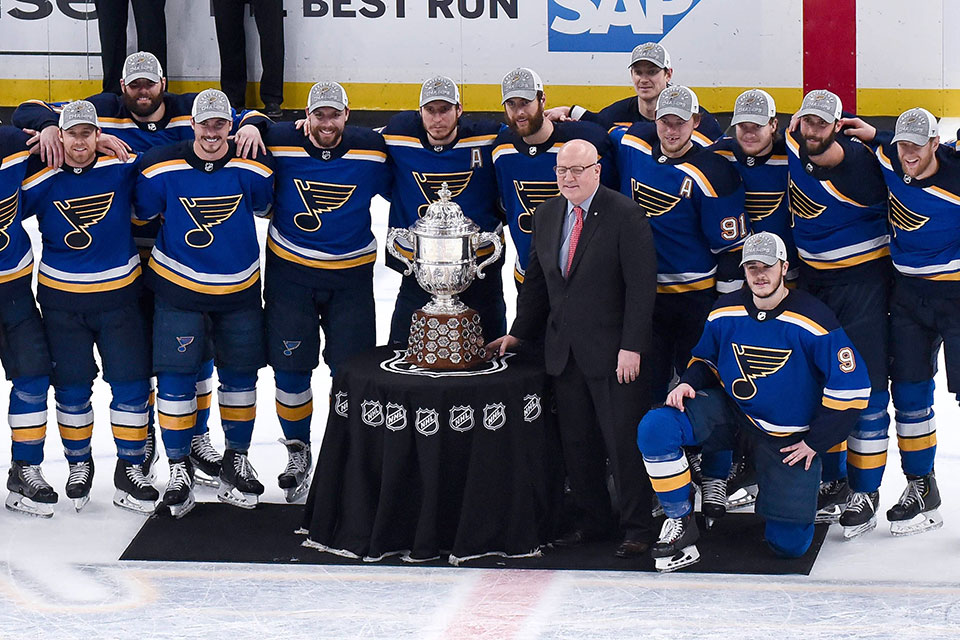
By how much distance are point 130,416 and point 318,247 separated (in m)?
0.89

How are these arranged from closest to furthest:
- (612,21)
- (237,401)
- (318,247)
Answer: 1. (318,247)
2. (237,401)
3. (612,21)

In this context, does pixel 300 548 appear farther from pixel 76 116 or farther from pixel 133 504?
pixel 76 116

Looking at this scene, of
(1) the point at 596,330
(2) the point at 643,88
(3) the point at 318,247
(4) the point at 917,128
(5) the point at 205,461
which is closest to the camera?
(4) the point at 917,128

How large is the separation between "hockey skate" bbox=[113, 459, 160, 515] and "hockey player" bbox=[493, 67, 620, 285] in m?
1.59

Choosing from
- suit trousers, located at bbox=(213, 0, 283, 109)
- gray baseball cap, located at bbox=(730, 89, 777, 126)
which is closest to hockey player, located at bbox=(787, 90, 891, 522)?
gray baseball cap, located at bbox=(730, 89, 777, 126)

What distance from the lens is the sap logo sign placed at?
33.5 feet

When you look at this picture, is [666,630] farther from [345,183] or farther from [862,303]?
[345,183]

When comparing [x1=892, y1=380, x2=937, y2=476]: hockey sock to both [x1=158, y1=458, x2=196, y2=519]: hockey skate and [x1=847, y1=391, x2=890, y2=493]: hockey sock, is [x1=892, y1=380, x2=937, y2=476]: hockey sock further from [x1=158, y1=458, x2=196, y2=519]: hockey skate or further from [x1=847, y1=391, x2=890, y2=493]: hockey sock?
[x1=158, y1=458, x2=196, y2=519]: hockey skate

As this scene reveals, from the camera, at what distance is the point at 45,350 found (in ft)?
17.0

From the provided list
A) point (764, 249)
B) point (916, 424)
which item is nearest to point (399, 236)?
point (764, 249)

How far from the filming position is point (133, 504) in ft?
17.3

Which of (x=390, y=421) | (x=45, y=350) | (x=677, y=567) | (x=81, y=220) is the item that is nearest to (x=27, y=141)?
(x=81, y=220)

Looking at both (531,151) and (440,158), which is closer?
(531,151)

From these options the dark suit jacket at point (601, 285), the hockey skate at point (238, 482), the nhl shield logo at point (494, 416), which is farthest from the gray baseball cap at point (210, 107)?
the nhl shield logo at point (494, 416)
